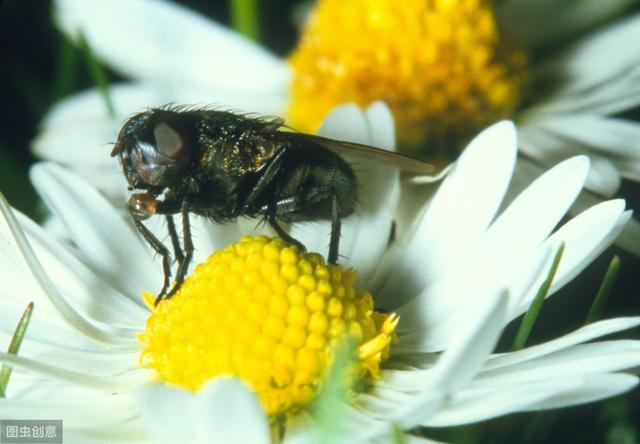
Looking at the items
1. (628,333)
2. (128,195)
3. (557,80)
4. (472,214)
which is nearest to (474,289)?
(472,214)

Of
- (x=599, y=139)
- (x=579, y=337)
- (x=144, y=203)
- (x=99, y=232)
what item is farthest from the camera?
(x=599, y=139)

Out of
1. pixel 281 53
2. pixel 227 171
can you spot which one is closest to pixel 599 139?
pixel 227 171

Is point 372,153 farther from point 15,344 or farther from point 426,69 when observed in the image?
point 15,344

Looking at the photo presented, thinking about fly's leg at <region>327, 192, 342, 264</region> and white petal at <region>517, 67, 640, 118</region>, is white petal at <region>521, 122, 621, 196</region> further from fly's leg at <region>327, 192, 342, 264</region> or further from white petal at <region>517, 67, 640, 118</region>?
fly's leg at <region>327, 192, 342, 264</region>

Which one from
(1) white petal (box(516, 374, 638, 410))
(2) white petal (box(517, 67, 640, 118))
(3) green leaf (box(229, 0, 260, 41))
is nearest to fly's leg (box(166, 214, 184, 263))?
(1) white petal (box(516, 374, 638, 410))

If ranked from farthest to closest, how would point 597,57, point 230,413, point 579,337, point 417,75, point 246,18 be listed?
1. point 246,18
2. point 597,57
3. point 417,75
4. point 579,337
5. point 230,413
